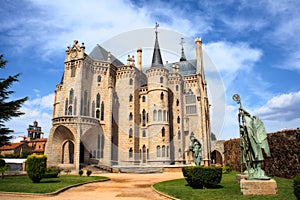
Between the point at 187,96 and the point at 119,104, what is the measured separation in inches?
500

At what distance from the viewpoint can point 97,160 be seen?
33.6 metres

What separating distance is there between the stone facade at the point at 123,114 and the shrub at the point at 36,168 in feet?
47.9

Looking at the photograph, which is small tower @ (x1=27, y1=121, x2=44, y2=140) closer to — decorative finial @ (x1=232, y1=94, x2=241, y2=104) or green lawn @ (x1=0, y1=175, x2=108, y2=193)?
green lawn @ (x1=0, y1=175, x2=108, y2=193)

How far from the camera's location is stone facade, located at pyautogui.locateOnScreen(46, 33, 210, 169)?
105 ft

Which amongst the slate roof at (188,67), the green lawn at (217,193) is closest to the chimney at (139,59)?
the slate roof at (188,67)

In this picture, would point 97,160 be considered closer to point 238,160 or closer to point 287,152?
point 238,160

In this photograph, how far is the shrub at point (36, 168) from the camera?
14766 millimetres

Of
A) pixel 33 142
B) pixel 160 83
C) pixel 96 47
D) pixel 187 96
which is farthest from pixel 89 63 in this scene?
pixel 33 142

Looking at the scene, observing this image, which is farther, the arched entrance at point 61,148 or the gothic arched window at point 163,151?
the gothic arched window at point 163,151

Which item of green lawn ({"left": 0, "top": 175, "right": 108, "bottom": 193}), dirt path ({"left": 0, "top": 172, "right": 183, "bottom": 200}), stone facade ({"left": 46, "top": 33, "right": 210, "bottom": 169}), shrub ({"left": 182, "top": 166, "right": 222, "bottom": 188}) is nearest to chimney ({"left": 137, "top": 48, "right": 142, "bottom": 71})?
stone facade ({"left": 46, "top": 33, "right": 210, "bottom": 169})

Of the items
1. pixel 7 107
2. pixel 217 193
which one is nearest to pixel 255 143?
pixel 217 193

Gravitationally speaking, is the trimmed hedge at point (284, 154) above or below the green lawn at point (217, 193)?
above

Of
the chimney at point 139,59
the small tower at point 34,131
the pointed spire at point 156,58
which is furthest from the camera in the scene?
the small tower at point 34,131

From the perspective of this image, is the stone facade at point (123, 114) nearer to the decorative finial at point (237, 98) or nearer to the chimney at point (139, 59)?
the chimney at point (139, 59)
